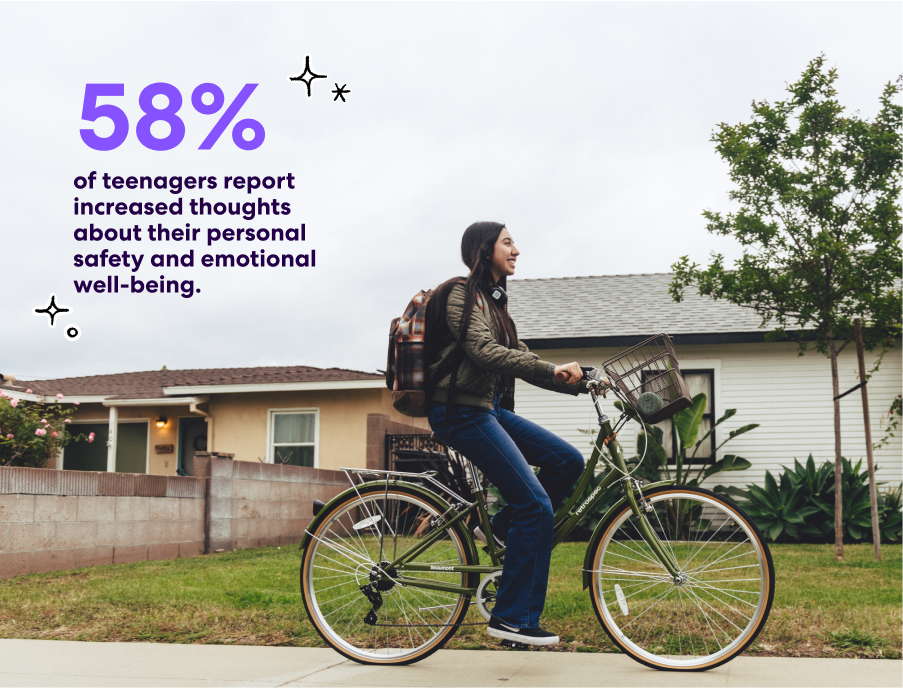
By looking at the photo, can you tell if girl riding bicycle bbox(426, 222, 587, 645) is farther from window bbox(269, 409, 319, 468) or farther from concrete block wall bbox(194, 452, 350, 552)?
window bbox(269, 409, 319, 468)

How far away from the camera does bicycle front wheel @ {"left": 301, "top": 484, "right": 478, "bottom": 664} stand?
3861mm

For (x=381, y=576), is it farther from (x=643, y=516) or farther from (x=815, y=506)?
(x=815, y=506)

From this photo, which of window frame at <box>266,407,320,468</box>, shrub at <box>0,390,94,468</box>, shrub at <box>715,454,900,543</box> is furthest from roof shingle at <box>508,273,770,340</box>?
shrub at <box>0,390,94,468</box>

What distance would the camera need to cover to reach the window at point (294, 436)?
16859 mm

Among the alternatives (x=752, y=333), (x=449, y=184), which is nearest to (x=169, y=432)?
(x=449, y=184)

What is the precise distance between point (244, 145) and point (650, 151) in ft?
18.2

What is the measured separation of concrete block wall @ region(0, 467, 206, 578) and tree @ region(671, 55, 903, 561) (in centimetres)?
682

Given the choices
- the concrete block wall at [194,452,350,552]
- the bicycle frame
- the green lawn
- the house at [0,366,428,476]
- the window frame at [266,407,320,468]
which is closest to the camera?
the bicycle frame

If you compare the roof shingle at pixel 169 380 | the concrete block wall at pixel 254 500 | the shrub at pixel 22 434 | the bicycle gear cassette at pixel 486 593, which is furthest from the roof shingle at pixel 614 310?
the bicycle gear cassette at pixel 486 593

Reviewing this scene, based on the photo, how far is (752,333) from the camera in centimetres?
1275

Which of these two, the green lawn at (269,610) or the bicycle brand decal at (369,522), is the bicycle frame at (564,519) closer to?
the bicycle brand decal at (369,522)

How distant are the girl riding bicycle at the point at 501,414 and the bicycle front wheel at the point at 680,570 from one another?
0.31 metres

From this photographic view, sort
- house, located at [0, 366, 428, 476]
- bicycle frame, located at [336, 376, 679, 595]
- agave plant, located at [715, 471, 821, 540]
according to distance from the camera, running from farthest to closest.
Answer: house, located at [0, 366, 428, 476] < agave plant, located at [715, 471, 821, 540] < bicycle frame, located at [336, 376, 679, 595]

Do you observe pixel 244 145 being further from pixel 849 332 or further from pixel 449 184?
pixel 849 332
